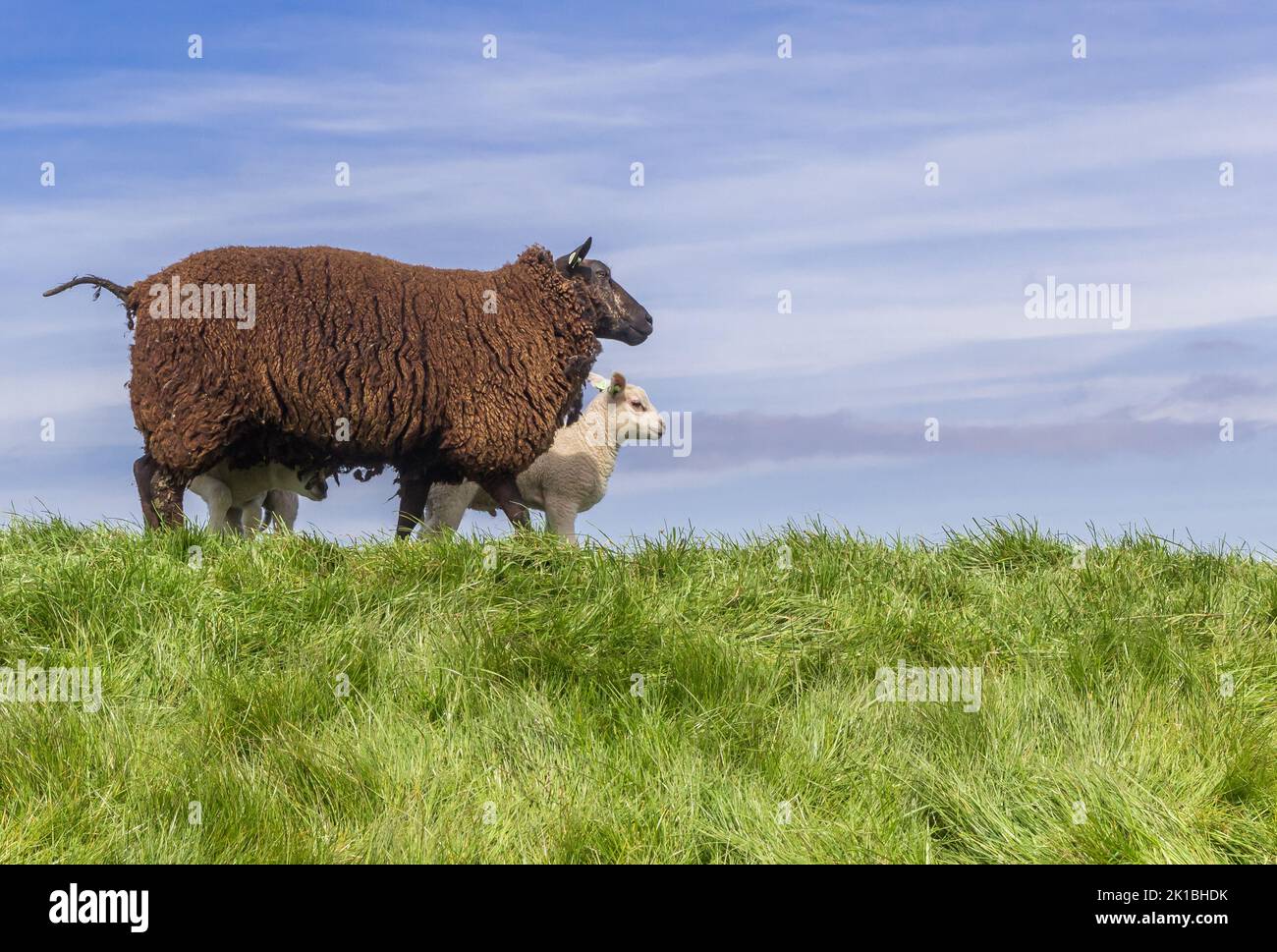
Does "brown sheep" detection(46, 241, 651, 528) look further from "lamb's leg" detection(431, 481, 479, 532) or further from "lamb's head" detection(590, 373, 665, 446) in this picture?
"lamb's head" detection(590, 373, 665, 446)

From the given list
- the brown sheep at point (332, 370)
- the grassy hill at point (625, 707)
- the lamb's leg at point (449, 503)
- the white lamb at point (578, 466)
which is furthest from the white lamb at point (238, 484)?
the grassy hill at point (625, 707)

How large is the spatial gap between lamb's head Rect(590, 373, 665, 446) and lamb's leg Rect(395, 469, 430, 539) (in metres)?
2.02

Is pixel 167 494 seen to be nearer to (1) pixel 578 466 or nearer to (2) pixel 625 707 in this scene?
(1) pixel 578 466

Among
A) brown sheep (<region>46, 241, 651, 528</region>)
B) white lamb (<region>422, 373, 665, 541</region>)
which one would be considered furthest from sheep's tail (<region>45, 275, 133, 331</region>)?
white lamb (<region>422, 373, 665, 541</region>)

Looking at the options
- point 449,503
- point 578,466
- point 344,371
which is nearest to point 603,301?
point 578,466

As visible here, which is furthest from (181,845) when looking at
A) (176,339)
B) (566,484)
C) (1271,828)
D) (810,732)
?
(566,484)

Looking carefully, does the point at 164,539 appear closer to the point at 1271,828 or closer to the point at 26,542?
the point at 26,542

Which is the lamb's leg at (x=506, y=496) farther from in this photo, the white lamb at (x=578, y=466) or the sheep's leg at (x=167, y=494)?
the sheep's leg at (x=167, y=494)

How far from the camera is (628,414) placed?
11.2 m

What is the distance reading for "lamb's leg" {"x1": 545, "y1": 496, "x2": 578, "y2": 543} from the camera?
1102 centimetres

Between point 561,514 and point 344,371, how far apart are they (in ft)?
9.02

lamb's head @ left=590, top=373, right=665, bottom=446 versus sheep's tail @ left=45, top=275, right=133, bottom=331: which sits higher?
sheep's tail @ left=45, top=275, right=133, bottom=331

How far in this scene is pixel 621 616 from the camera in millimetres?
6414

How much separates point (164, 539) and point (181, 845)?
366cm
